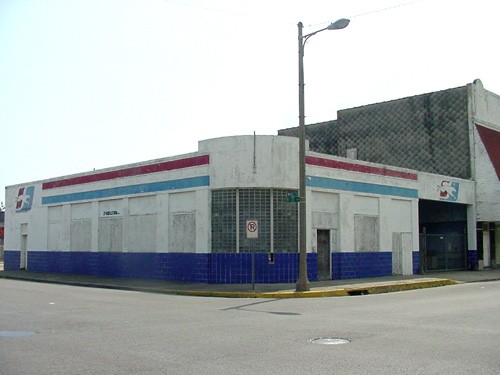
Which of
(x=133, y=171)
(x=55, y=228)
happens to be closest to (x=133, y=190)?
(x=133, y=171)

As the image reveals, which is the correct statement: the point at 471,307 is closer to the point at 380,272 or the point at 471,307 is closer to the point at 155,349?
the point at 155,349

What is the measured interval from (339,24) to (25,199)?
25065 millimetres

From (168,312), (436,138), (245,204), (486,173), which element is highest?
(436,138)

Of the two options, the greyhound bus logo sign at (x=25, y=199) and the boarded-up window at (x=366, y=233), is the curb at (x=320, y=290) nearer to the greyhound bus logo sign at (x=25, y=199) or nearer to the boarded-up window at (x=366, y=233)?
the boarded-up window at (x=366, y=233)

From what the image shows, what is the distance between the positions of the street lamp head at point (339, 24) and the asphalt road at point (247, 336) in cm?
911

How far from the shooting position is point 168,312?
1480 cm

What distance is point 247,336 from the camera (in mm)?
10781

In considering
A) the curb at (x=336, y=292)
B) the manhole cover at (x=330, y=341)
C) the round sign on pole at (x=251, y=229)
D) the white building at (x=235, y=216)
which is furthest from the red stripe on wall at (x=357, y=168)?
the manhole cover at (x=330, y=341)

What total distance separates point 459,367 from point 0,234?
62.6 m

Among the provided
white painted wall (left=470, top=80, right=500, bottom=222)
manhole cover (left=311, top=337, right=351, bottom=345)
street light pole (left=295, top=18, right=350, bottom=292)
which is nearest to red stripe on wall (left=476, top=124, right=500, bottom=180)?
white painted wall (left=470, top=80, right=500, bottom=222)

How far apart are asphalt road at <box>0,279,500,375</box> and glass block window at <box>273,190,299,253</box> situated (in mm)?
6311

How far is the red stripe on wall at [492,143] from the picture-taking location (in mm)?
36000

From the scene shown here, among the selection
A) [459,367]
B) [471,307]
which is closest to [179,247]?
[471,307]

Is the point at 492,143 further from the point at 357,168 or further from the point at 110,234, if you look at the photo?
the point at 110,234
